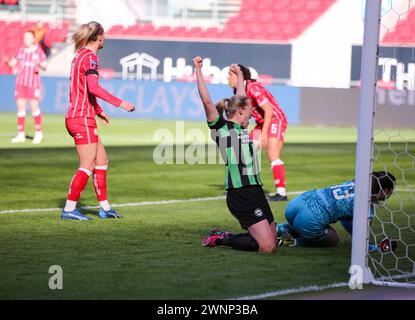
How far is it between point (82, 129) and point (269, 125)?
3.24 metres

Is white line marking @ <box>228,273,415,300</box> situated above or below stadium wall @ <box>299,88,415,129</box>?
below

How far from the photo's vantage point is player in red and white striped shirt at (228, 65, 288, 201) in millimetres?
11141

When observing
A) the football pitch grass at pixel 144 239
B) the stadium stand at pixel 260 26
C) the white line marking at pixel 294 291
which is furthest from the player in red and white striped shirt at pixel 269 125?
the stadium stand at pixel 260 26

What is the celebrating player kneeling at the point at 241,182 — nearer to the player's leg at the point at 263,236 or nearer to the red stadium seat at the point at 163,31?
the player's leg at the point at 263,236

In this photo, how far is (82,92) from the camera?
30.1ft

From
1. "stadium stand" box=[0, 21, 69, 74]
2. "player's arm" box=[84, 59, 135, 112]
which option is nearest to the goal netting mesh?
"player's arm" box=[84, 59, 135, 112]

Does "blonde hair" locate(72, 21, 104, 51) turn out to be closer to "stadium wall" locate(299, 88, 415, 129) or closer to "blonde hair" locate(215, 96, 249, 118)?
"blonde hair" locate(215, 96, 249, 118)

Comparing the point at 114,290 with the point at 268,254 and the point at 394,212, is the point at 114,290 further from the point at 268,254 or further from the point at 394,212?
the point at 394,212

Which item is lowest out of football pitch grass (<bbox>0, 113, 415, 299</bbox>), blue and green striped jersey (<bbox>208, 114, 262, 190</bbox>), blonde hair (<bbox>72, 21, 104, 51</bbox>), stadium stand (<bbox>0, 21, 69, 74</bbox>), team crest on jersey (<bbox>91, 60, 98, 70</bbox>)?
football pitch grass (<bbox>0, 113, 415, 299</bbox>)

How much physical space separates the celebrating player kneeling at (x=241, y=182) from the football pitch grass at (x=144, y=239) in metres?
0.12

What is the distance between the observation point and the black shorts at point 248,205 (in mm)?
7680

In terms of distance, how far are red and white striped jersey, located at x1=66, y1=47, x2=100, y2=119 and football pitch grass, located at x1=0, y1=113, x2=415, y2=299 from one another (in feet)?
3.60

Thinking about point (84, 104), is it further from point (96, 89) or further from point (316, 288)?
point (316, 288)

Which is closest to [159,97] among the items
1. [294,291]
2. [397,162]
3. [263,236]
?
[397,162]
